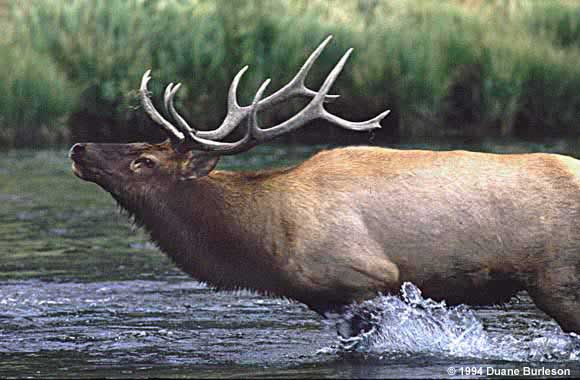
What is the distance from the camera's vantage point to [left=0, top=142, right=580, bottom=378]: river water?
7.68m

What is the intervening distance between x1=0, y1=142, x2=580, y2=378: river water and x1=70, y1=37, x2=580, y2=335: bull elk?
0.76ft

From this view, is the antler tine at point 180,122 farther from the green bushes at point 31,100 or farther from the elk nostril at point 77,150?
the green bushes at point 31,100

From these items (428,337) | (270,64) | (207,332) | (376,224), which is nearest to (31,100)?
(270,64)

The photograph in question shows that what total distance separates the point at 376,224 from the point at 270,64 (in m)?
12.8

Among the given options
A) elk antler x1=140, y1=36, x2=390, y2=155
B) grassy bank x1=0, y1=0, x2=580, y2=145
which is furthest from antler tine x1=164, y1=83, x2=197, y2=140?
grassy bank x1=0, y1=0, x2=580, y2=145

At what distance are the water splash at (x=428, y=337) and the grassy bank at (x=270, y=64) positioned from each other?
1173cm

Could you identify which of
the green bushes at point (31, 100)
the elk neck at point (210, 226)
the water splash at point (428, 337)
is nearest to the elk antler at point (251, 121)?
the elk neck at point (210, 226)

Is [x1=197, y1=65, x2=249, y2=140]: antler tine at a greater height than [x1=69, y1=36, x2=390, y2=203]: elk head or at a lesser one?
greater

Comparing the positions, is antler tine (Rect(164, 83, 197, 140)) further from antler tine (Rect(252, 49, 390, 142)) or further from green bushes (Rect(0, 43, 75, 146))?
green bushes (Rect(0, 43, 75, 146))

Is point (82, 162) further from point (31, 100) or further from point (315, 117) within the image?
point (31, 100)

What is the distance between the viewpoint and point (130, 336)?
8.67 metres

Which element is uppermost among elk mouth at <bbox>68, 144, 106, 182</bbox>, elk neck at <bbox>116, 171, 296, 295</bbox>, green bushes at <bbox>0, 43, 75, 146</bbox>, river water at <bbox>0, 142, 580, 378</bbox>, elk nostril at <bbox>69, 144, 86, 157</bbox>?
elk nostril at <bbox>69, 144, 86, 157</bbox>

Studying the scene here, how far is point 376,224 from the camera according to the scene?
7820 millimetres

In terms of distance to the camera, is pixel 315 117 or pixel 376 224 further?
pixel 315 117
